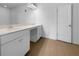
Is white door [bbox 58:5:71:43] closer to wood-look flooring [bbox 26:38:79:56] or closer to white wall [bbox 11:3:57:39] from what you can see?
white wall [bbox 11:3:57:39]

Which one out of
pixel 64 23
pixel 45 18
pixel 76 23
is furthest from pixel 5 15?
pixel 76 23

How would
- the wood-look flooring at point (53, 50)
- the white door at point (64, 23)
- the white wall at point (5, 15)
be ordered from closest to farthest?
the wood-look flooring at point (53, 50) < the white wall at point (5, 15) < the white door at point (64, 23)

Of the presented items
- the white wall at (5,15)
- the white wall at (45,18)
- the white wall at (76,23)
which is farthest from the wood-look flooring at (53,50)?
the white wall at (5,15)

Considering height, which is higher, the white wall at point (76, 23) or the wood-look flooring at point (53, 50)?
the white wall at point (76, 23)

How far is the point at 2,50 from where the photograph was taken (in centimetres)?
120

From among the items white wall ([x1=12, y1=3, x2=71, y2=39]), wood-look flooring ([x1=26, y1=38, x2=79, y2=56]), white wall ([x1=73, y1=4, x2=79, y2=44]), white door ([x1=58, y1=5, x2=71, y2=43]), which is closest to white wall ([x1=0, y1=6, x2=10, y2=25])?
white wall ([x1=12, y1=3, x2=71, y2=39])

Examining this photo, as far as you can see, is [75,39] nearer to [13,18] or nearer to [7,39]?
[13,18]

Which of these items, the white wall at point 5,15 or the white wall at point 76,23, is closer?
the white wall at point 5,15

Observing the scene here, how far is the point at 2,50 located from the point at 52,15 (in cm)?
304

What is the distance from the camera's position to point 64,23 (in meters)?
3.79

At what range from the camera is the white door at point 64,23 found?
142 inches

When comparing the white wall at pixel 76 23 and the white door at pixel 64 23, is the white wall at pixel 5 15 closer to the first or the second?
the white door at pixel 64 23

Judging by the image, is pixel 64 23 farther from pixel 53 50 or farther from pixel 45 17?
pixel 53 50

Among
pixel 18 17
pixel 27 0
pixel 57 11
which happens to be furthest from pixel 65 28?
pixel 27 0
